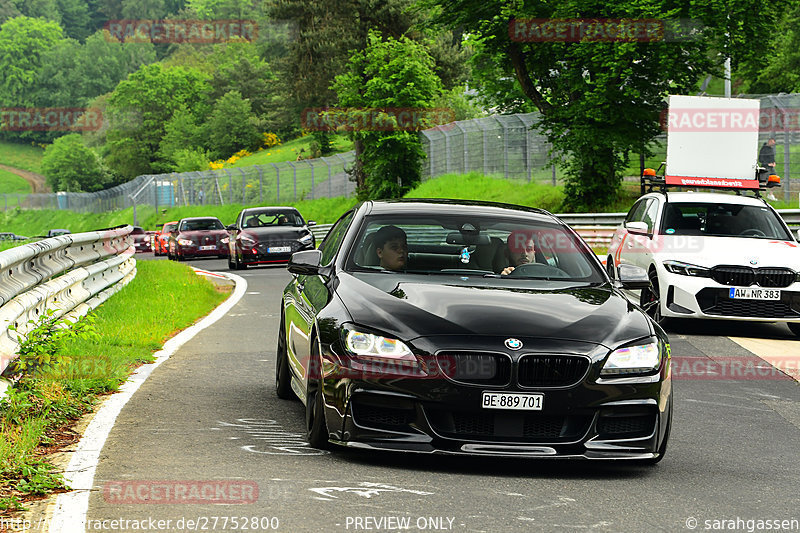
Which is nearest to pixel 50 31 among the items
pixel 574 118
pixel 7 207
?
pixel 7 207

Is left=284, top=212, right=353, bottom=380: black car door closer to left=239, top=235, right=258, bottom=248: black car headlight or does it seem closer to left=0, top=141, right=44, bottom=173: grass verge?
left=239, top=235, right=258, bottom=248: black car headlight

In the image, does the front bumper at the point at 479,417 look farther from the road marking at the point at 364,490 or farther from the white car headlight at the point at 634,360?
the road marking at the point at 364,490

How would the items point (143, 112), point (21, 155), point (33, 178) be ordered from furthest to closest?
point (21, 155), point (33, 178), point (143, 112)

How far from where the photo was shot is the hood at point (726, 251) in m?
13.2

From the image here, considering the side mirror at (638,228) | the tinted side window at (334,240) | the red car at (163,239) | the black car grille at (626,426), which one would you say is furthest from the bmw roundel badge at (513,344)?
the red car at (163,239)

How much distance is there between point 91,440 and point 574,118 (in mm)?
29234

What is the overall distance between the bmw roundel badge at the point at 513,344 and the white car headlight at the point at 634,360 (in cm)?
44

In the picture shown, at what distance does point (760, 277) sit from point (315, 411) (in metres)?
7.91

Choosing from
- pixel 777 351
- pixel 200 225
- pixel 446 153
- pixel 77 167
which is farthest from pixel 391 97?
pixel 77 167

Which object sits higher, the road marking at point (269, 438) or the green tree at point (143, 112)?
the green tree at point (143, 112)

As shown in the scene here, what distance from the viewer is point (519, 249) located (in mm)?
7785

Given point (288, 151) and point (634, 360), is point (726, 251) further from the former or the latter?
point (288, 151)

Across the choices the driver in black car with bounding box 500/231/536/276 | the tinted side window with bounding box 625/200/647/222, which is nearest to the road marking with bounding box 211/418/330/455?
the driver in black car with bounding box 500/231/536/276

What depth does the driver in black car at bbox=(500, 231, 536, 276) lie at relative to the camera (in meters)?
7.74
